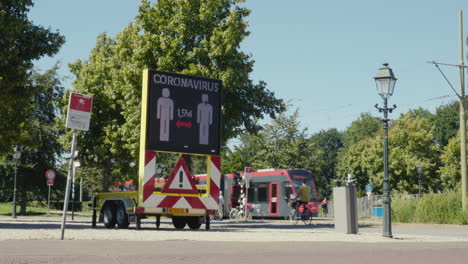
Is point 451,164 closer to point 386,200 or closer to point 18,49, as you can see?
point 386,200

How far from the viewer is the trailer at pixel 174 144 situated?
17.7 meters

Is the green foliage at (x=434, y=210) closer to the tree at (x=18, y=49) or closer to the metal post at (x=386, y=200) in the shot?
the metal post at (x=386, y=200)

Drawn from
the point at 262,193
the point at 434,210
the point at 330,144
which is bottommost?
the point at 434,210

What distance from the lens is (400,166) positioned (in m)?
67.2

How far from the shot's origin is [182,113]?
18.4 meters

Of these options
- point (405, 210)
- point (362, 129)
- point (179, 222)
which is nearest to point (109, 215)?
point (179, 222)

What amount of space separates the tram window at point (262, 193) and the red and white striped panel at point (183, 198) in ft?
67.7

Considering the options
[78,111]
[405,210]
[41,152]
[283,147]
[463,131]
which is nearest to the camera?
[78,111]

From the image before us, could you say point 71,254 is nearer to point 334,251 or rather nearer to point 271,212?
point 334,251

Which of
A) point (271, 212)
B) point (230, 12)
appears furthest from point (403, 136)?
point (230, 12)

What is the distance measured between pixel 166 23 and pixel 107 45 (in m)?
11.0

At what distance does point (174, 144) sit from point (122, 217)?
101 inches

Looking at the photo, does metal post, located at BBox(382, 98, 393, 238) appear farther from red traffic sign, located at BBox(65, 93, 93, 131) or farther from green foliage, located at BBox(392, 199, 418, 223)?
green foliage, located at BBox(392, 199, 418, 223)

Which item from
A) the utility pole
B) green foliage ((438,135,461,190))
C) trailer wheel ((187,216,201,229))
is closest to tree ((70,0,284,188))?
the utility pole
